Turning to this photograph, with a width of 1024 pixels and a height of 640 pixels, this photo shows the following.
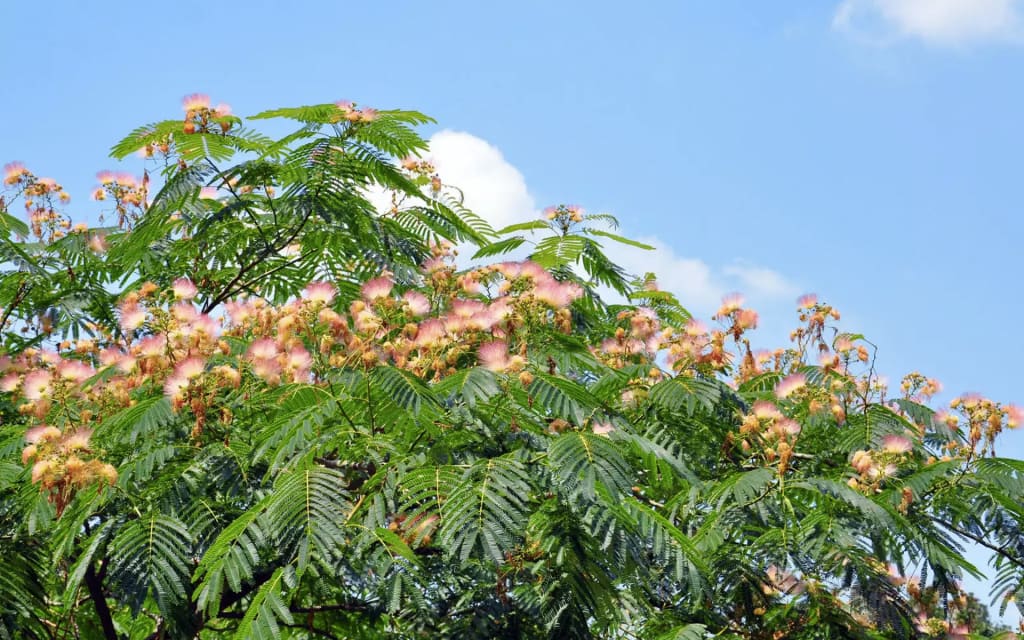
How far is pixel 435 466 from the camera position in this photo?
433 cm

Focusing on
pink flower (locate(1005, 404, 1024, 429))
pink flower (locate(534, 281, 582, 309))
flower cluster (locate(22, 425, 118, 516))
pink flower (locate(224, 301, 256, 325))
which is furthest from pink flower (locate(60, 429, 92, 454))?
pink flower (locate(1005, 404, 1024, 429))

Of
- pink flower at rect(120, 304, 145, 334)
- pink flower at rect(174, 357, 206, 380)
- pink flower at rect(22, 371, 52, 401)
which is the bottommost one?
pink flower at rect(22, 371, 52, 401)

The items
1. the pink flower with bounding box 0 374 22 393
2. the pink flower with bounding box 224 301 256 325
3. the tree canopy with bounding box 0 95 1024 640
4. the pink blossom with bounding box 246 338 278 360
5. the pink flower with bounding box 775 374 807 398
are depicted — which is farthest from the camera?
the pink flower with bounding box 224 301 256 325

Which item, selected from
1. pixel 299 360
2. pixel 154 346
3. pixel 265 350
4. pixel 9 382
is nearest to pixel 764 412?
pixel 299 360

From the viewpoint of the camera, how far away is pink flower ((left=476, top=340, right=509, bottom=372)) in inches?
180

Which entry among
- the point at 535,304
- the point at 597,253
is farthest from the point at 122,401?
the point at 597,253

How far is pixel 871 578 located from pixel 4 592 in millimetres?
3867

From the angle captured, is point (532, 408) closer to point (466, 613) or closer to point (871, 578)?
point (466, 613)

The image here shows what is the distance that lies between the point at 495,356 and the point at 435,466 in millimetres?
530

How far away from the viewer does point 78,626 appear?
6617mm

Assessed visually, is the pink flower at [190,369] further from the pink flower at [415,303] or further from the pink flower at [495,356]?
the pink flower at [495,356]

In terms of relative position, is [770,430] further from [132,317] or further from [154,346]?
[132,317]

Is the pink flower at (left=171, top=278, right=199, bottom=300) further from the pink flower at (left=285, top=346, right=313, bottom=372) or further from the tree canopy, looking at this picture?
the pink flower at (left=285, top=346, right=313, bottom=372)

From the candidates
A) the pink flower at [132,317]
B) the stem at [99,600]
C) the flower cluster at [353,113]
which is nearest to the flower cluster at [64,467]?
the pink flower at [132,317]
